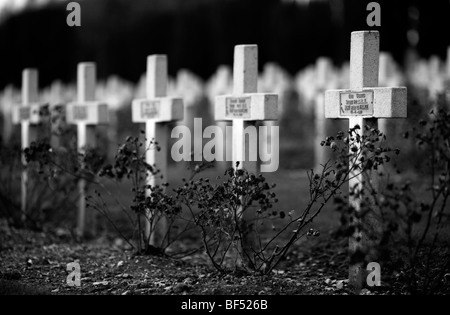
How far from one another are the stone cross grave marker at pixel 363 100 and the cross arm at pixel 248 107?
74 centimetres

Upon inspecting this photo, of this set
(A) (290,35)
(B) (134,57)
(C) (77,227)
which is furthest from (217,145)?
(B) (134,57)

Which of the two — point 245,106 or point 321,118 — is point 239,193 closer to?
point 245,106

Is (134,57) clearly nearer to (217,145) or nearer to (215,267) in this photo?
(217,145)

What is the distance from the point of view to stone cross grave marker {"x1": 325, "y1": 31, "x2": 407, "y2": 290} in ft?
24.2

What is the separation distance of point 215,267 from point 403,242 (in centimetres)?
184

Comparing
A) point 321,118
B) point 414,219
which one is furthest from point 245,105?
point 321,118

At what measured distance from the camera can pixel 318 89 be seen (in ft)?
61.5

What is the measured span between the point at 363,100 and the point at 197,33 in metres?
26.3

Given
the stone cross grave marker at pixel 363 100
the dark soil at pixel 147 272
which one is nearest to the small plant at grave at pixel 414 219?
the stone cross grave marker at pixel 363 100

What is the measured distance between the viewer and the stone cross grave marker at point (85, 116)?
442 inches

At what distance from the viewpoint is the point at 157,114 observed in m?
9.75

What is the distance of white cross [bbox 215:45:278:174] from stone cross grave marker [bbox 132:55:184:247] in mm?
729

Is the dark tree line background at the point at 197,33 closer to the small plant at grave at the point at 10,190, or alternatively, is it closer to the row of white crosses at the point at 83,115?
the row of white crosses at the point at 83,115

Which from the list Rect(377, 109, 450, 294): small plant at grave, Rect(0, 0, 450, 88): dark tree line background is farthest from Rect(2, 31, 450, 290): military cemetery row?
Rect(0, 0, 450, 88): dark tree line background
